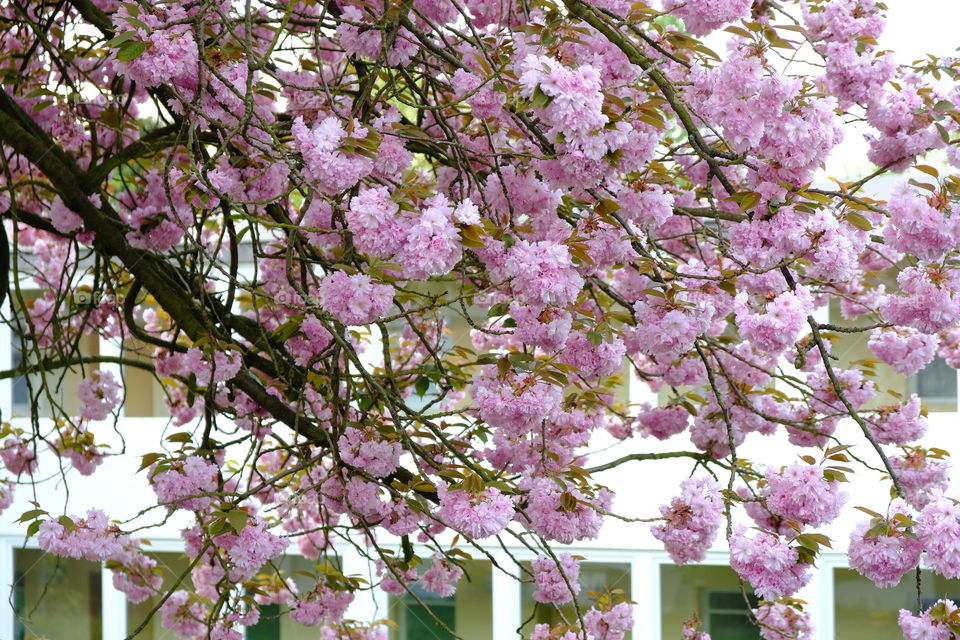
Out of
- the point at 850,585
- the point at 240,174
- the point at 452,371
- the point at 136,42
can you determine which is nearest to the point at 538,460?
the point at 452,371

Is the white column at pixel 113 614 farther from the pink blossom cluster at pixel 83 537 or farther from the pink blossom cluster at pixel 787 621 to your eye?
the pink blossom cluster at pixel 83 537

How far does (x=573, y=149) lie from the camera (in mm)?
1789

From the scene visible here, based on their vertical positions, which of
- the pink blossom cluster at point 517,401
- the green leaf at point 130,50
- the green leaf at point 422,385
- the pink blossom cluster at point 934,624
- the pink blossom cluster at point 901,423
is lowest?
the pink blossom cluster at point 934,624

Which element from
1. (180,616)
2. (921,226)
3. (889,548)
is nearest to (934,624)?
(889,548)

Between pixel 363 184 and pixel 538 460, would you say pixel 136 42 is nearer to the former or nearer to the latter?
pixel 363 184

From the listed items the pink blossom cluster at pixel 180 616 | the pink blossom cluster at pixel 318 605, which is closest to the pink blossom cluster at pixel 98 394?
the pink blossom cluster at pixel 180 616

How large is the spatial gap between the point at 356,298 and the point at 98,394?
7.36ft

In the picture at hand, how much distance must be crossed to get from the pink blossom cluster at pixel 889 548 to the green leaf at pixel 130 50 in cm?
156

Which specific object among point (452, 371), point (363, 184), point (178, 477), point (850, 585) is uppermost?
point (363, 184)

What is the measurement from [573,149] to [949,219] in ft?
2.47

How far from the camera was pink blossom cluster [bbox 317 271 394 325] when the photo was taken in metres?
1.85

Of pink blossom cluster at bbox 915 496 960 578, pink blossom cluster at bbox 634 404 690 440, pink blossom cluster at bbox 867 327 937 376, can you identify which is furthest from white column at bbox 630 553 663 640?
pink blossom cluster at bbox 915 496 960 578

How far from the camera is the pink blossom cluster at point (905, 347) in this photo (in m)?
3.58

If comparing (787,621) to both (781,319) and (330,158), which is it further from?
(330,158)
